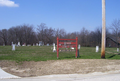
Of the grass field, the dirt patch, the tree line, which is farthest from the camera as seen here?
the tree line

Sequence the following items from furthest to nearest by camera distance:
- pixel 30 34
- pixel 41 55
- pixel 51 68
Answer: pixel 30 34
pixel 41 55
pixel 51 68

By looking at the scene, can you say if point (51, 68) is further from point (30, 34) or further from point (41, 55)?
point (30, 34)

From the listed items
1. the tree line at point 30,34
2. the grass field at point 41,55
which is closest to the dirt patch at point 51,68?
the grass field at point 41,55

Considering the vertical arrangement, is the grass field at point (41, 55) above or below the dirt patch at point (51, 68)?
above

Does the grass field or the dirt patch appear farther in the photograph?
the grass field

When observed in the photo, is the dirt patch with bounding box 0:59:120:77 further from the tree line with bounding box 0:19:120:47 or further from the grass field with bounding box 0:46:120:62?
the tree line with bounding box 0:19:120:47

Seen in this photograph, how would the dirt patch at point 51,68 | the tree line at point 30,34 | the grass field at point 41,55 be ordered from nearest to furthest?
the dirt patch at point 51,68, the grass field at point 41,55, the tree line at point 30,34

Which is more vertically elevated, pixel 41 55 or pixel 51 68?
pixel 41 55

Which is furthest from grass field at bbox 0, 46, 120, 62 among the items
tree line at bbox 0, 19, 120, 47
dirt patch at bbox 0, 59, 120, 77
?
tree line at bbox 0, 19, 120, 47

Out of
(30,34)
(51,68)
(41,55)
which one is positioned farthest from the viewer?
(30,34)

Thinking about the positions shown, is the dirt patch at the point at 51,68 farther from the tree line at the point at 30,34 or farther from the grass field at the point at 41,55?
the tree line at the point at 30,34

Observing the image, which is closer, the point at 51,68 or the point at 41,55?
the point at 51,68

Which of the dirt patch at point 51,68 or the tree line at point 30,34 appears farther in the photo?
the tree line at point 30,34

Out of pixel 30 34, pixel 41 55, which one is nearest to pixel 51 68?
pixel 41 55
